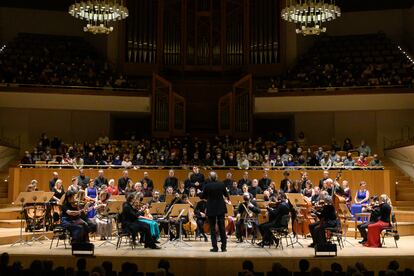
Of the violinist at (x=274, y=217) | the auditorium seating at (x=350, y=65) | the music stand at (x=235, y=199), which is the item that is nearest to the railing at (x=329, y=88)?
the auditorium seating at (x=350, y=65)

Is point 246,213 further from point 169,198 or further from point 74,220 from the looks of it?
point 74,220

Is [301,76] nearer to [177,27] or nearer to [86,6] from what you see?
[177,27]

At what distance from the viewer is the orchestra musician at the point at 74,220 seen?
35.4ft

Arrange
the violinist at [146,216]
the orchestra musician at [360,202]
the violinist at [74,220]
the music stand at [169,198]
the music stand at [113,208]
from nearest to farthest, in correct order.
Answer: the violinist at [74,220], the violinist at [146,216], the music stand at [113,208], the music stand at [169,198], the orchestra musician at [360,202]

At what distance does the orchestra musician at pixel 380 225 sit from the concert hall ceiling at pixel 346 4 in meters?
15.8

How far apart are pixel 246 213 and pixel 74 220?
3.79m

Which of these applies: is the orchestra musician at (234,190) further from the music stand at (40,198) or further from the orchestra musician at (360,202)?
the music stand at (40,198)

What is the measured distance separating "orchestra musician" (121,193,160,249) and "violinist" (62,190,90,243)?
2.59 ft

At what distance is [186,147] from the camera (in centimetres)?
1980

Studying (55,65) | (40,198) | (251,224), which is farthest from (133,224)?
(55,65)

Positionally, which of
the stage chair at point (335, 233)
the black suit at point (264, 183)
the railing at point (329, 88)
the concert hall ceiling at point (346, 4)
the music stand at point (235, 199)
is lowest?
the stage chair at point (335, 233)

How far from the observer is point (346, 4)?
2559 centimetres

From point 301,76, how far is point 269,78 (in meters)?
1.99

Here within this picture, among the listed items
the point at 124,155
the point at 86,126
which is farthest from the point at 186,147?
the point at 86,126
